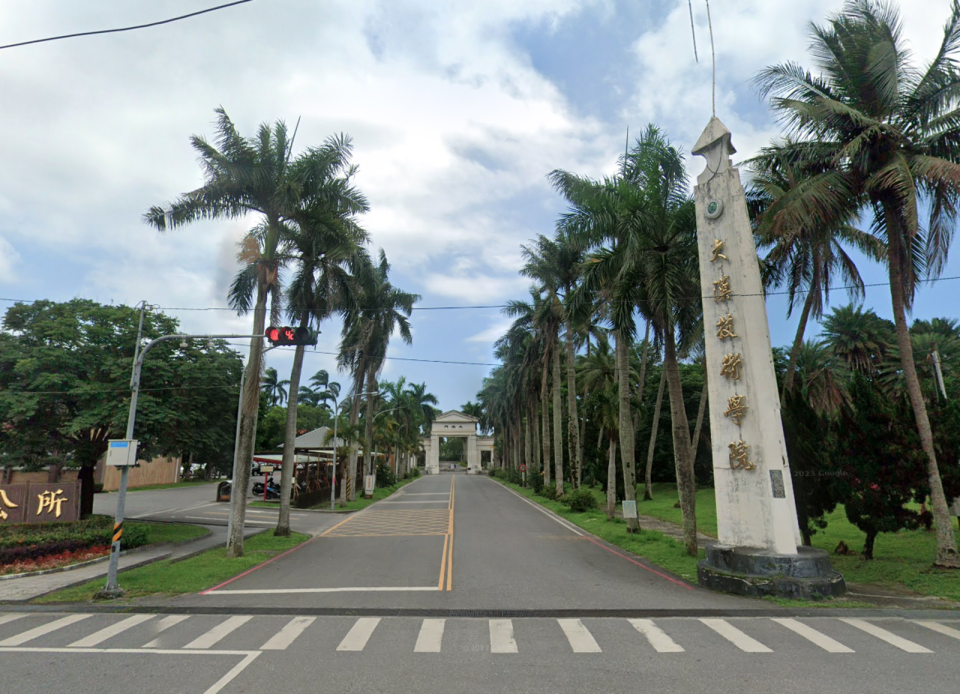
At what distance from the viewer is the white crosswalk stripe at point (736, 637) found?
768 cm

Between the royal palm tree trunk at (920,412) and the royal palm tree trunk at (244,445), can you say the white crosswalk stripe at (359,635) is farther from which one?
the royal palm tree trunk at (920,412)

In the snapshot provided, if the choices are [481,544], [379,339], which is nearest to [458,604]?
[481,544]

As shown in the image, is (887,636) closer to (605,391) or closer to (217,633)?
(217,633)

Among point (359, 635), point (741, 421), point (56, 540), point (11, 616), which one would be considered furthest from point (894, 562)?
point (56, 540)

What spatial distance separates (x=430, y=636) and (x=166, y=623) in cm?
462

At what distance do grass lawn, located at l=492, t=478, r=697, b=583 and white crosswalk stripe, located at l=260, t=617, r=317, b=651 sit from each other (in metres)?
8.41

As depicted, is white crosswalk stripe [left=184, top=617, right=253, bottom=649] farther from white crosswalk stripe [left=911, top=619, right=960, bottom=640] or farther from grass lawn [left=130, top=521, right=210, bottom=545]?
grass lawn [left=130, top=521, right=210, bottom=545]

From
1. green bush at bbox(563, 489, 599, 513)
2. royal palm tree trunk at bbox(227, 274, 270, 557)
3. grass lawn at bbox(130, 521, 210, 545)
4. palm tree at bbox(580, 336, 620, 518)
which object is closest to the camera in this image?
royal palm tree trunk at bbox(227, 274, 270, 557)

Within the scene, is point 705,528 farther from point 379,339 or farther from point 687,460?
point 379,339

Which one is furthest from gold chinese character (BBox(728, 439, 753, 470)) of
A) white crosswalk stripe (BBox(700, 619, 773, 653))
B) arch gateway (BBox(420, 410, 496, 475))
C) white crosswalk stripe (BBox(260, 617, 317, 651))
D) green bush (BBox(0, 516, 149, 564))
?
arch gateway (BBox(420, 410, 496, 475))

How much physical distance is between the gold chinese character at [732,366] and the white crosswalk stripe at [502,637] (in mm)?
7098

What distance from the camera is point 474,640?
8.20 metres

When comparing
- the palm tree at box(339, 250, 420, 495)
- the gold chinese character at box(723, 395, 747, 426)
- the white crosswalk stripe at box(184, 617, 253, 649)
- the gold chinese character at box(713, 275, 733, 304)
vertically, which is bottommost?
the white crosswalk stripe at box(184, 617, 253, 649)

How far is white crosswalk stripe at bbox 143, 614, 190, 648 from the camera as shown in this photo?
8281 millimetres
